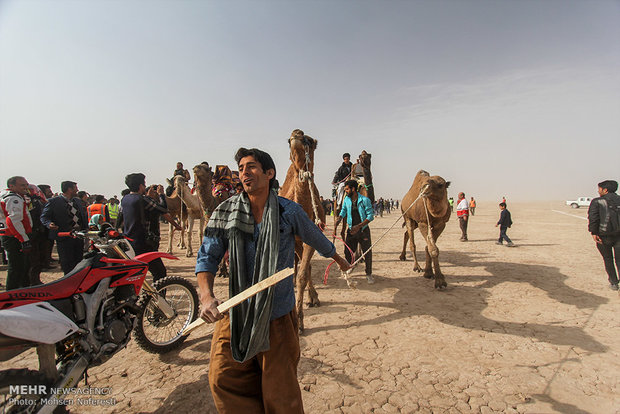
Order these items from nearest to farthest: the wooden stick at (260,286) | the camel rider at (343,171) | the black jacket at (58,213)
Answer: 1. the wooden stick at (260,286)
2. the black jacket at (58,213)
3. the camel rider at (343,171)

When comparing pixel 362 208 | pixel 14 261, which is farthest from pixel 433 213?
pixel 14 261

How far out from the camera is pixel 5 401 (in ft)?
6.13

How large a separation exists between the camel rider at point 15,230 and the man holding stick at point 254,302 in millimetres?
5573

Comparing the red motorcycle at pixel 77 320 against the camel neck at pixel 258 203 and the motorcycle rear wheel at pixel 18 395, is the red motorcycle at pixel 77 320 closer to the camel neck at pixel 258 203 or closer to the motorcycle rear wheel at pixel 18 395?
the motorcycle rear wheel at pixel 18 395

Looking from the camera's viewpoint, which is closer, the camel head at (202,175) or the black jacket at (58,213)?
the black jacket at (58,213)

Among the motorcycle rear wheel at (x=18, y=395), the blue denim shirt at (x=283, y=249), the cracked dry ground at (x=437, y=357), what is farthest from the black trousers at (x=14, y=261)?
the blue denim shirt at (x=283, y=249)

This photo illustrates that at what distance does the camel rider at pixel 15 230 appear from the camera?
16.7 ft

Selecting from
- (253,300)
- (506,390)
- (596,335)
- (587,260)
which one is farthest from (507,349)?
(587,260)

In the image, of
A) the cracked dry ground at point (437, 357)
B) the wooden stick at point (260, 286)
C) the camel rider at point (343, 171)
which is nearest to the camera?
the wooden stick at point (260, 286)

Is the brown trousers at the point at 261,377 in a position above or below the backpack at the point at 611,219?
below

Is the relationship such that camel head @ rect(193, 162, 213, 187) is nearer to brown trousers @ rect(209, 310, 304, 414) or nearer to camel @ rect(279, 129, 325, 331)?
camel @ rect(279, 129, 325, 331)

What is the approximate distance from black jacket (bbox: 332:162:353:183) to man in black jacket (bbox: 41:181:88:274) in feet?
23.1

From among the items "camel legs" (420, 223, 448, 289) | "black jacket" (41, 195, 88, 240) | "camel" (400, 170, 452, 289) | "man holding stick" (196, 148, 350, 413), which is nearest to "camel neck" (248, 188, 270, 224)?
"man holding stick" (196, 148, 350, 413)

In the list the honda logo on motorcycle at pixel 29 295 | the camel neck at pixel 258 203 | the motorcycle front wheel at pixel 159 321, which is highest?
the camel neck at pixel 258 203
